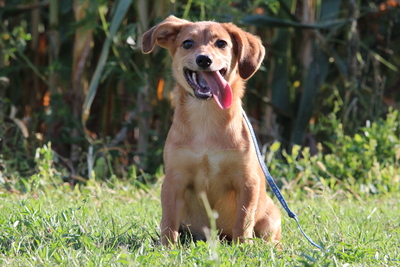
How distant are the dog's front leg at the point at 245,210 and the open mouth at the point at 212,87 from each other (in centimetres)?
46

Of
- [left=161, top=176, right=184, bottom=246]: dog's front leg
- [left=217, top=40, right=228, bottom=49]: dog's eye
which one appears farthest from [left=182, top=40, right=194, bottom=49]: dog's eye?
[left=161, top=176, right=184, bottom=246]: dog's front leg

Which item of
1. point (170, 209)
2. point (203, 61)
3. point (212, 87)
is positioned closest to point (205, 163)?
point (170, 209)

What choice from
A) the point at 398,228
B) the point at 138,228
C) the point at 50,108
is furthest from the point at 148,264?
the point at 50,108

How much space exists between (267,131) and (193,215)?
3.44 meters

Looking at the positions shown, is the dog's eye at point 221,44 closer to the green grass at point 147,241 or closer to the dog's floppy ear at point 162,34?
the dog's floppy ear at point 162,34

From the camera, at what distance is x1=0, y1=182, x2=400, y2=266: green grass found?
2.83m

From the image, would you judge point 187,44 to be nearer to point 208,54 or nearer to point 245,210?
point 208,54

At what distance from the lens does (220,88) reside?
12.1 ft

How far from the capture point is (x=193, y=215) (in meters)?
3.84

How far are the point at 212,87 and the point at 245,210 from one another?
71cm

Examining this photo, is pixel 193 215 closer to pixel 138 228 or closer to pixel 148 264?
pixel 138 228

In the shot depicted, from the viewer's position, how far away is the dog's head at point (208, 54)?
3.67m

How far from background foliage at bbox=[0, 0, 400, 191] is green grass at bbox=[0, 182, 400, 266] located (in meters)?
1.27

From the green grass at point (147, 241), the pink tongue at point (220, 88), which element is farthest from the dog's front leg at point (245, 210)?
the pink tongue at point (220, 88)
